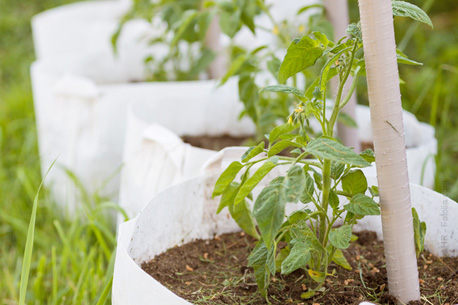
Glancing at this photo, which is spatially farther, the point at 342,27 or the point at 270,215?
the point at 342,27

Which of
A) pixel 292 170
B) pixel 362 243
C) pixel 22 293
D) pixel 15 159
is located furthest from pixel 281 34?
pixel 15 159

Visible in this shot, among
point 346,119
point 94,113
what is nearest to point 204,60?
point 94,113

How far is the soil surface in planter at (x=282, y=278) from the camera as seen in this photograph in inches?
32.0

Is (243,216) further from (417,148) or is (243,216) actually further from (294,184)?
(417,148)

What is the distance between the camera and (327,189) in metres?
0.79

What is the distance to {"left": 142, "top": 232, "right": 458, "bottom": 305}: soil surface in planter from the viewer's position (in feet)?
2.67

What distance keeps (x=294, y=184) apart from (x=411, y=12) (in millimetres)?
269

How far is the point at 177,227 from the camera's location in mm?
982

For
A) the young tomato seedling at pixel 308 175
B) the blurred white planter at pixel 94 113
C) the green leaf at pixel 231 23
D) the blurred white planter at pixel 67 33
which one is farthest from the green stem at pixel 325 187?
the blurred white planter at pixel 67 33

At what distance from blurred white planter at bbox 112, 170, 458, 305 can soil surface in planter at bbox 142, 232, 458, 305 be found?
24mm

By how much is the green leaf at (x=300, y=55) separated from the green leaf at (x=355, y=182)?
0.51 ft

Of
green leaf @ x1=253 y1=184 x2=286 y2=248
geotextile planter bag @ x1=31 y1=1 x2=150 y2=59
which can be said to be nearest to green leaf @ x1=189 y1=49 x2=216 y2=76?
geotextile planter bag @ x1=31 y1=1 x2=150 y2=59

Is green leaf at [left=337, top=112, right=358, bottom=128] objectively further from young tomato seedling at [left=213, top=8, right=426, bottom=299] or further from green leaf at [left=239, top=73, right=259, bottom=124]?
young tomato seedling at [left=213, top=8, right=426, bottom=299]

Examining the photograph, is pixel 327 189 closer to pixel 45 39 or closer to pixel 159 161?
pixel 159 161
